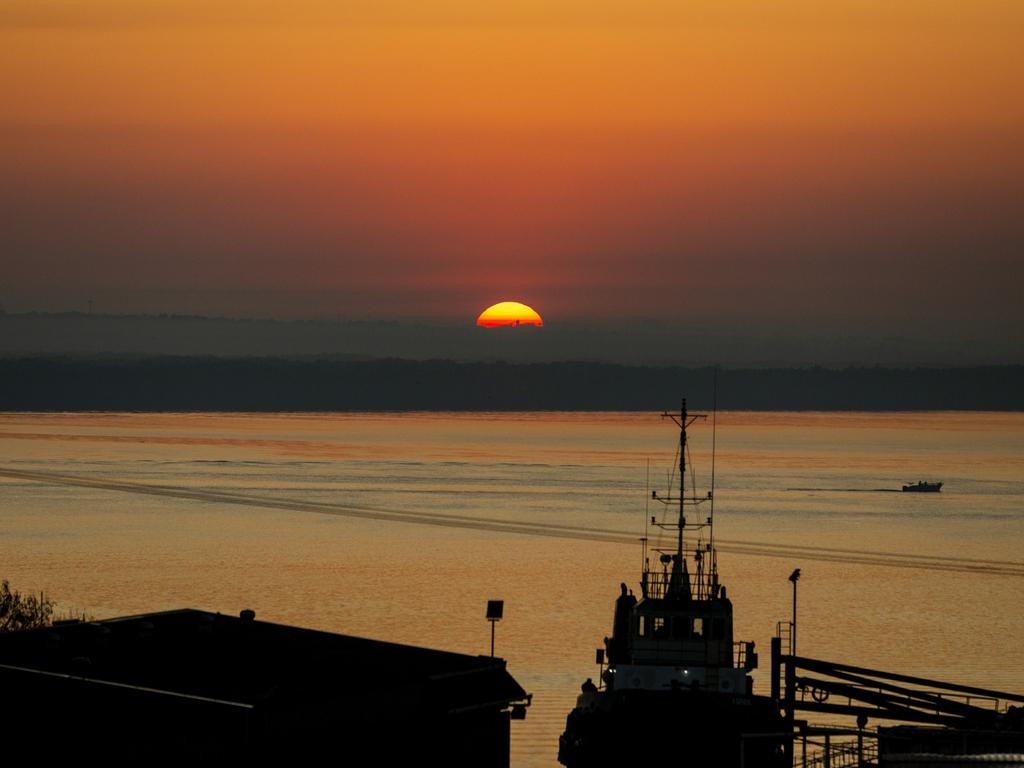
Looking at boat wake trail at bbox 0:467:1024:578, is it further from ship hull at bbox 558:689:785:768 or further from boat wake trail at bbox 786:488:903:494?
ship hull at bbox 558:689:785:768

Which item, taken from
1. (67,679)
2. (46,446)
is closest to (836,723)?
(67,679)

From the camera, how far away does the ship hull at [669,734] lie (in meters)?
32.9

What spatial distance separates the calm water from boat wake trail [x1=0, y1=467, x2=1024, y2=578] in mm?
335

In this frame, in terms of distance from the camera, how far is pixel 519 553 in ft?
294

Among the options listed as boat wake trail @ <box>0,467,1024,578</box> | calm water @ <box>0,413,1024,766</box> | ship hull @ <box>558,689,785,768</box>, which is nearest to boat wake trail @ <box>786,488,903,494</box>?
calm water @ <box>0,413,1024,766</box>

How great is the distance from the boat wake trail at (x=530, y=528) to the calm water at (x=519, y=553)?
33 cm

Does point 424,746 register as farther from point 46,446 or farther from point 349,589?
point 46,446

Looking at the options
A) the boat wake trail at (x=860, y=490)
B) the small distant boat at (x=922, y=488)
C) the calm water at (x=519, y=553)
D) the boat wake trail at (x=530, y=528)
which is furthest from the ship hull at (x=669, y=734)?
the small distant boat at (x=922, y=488)

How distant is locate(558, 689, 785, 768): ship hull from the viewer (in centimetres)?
3288

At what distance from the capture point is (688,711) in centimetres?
3434

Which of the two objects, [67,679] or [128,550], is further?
[128,550]

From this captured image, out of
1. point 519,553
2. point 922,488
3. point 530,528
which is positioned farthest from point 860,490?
point 519,553

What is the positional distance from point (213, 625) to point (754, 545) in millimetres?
67285

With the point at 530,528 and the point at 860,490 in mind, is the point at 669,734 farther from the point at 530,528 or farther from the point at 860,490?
the point at 860,490
